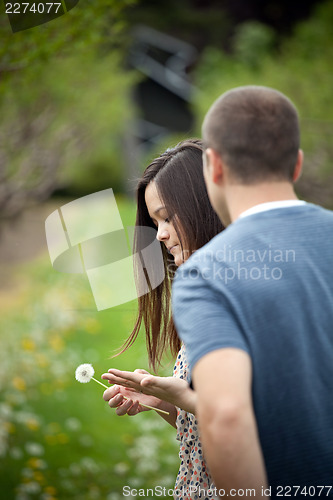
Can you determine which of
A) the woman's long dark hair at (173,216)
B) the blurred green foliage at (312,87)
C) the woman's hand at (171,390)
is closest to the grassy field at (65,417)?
the woman's long dark hair at (173,216)

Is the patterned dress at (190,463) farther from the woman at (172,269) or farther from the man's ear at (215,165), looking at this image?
the man's ear at (215,165)

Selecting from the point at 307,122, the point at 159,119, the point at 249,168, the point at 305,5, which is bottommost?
the point at 159,119

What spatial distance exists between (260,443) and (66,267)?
1.53 meters

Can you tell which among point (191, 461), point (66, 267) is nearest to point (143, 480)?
point (66, 267)

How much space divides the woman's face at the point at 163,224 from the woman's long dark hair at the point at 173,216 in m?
0.02

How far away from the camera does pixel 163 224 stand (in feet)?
7.04

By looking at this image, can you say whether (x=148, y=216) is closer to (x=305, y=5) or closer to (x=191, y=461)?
(x=191, y=461)

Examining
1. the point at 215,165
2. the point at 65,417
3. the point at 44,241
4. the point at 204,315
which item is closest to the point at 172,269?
the point at 215,165

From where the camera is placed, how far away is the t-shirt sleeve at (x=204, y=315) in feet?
3.99

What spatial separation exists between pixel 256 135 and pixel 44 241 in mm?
6096

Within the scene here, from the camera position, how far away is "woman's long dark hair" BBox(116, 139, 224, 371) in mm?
2123

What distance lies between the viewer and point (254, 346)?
4.14 ft

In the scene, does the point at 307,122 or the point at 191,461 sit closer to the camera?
the point at 191,461

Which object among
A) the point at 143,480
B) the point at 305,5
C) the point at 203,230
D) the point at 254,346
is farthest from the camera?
the point at 305,5
